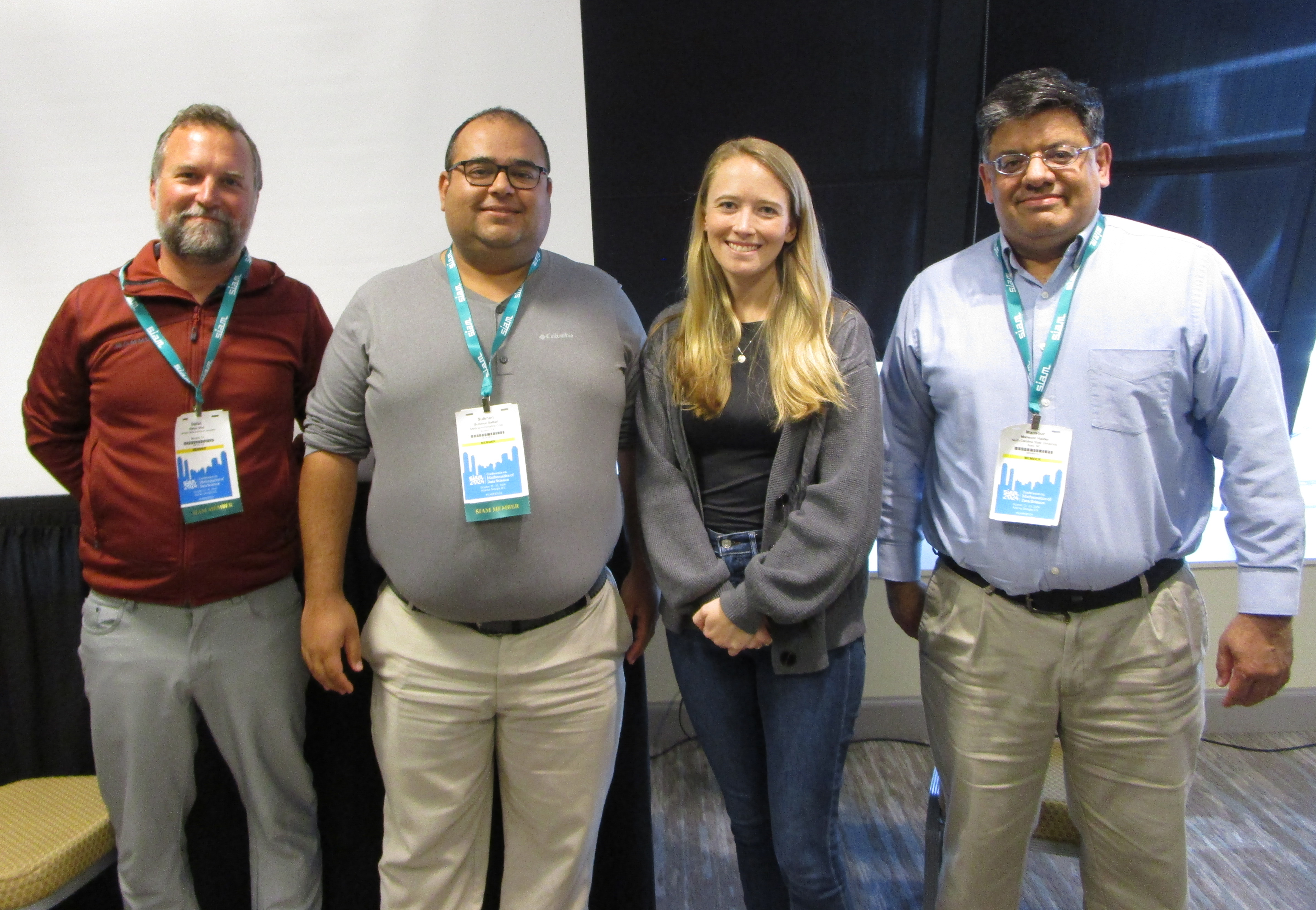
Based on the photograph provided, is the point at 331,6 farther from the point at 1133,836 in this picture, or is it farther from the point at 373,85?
the point at 1133,836

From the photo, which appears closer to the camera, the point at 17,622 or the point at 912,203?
the point at 17,622

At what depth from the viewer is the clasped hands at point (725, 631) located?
1.31 metres

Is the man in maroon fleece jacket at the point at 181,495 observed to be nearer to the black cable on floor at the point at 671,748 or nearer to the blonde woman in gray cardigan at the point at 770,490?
the blonde woman in gray cardigan at the point at 770,490

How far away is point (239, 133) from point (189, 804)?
4.47 ft

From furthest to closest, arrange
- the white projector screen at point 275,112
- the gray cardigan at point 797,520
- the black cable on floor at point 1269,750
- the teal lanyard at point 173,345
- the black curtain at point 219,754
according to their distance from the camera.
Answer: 1. the black cable on floor at point 1269,750
2. the white projector screen at point 275,112
3. the black curtain at point 219,754
4. the teal lanyard at point 173,345
5. the gray cardigan at point 797,520

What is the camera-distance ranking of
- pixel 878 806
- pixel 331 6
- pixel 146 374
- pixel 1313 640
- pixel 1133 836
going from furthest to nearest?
pixel 1313 640 < pixel 878 806 < pixel 331 6 < pixel 146 374 < pixel 1133 836

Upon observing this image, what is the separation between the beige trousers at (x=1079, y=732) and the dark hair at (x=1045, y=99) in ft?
2.63

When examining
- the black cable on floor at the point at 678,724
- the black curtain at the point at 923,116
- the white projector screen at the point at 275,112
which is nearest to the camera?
the white projector screen at the point at 275,112

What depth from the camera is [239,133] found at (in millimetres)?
1582

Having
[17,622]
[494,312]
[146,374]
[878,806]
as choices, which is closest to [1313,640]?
[878,806]

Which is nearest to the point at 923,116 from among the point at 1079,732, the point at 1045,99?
the point at 1045,99

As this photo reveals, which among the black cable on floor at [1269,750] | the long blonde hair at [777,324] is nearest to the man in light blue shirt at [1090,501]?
the long blonde hair at [777,324]

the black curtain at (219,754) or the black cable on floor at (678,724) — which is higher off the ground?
the black curtain at (219,754)

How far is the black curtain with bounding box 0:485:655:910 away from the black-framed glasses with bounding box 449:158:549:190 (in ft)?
2.44
